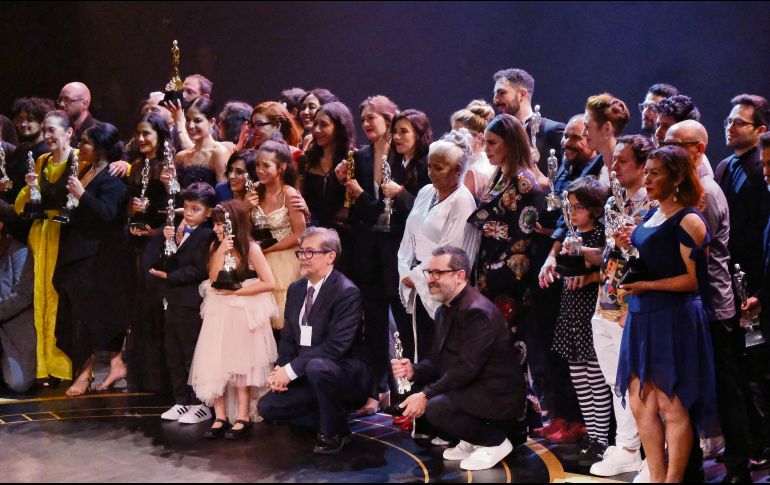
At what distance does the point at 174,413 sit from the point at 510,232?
2245 mm

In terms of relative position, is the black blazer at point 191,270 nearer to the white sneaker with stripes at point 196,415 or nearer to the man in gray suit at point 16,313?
the white sneaker with stripes at point 196,415

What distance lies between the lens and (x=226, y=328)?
19.3 ft

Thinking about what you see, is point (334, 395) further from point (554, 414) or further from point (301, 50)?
point (301, 50)

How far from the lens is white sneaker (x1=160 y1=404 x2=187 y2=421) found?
6.06 m

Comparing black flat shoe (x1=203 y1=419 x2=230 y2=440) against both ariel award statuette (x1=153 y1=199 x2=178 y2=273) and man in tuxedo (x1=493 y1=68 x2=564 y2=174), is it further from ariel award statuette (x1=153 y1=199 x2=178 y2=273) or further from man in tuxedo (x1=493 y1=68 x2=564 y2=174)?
man in tuxedo (x1=493 y1=68 x2=564 y2=174)

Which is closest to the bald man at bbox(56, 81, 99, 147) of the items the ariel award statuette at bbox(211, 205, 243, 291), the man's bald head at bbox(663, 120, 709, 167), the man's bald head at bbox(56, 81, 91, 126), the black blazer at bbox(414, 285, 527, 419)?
the man's bald head at bbox(56, 81, 91, 126)

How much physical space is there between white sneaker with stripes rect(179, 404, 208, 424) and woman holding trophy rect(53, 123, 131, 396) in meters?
1.09

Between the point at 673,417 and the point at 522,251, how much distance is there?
1367 millimetres

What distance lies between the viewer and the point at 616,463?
4984mm

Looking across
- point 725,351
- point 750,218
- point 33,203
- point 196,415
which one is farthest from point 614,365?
point 33,203

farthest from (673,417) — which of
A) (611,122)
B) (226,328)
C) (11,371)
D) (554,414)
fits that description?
(11,371)

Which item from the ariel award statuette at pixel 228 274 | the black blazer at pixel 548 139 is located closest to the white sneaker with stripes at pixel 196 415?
the ariel award statuette at pixel 228 274

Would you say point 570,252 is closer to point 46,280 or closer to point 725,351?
point 725,351

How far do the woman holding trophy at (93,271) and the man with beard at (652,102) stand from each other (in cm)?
332
